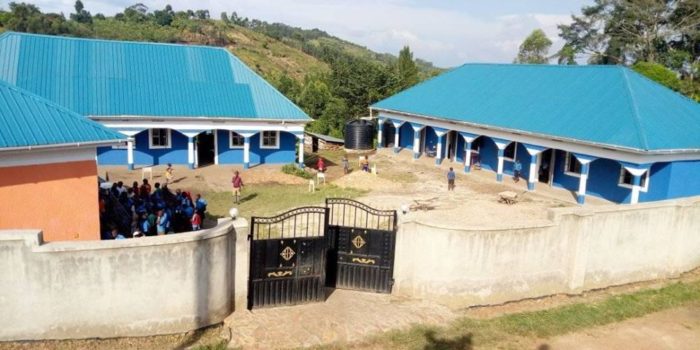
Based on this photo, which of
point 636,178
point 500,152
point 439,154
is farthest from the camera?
point 439,154

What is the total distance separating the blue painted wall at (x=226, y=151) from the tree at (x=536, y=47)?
4004cm

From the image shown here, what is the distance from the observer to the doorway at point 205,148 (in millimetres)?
26266

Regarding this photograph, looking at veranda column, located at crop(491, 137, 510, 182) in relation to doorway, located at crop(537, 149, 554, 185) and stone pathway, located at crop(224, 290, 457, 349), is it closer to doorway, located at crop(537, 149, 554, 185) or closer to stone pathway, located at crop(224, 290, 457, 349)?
doorway, located at crop(537, 149, 554, 185)

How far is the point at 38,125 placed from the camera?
1146 centimetres

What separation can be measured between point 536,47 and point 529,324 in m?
51.7

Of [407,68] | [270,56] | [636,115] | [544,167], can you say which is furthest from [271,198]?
[270,56]

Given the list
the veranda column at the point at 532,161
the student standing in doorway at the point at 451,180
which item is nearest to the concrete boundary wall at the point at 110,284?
the student standing in doorway at the point at 451,180

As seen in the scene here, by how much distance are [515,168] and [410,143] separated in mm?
9282

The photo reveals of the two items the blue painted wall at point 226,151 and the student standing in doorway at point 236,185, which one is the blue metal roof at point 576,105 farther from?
the student standing in doorway at point 236,185

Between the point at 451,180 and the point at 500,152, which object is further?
the point at 500,152

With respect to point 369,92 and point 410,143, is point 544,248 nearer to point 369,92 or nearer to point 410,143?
point 410,143

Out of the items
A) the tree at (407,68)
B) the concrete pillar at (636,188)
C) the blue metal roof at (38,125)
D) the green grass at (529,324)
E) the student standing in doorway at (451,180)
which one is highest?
the tree at (407,68)

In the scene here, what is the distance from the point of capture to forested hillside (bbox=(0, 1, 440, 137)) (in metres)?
39.0

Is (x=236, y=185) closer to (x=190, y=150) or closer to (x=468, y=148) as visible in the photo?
(x=190, y=150)
